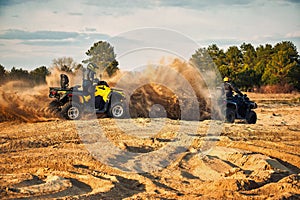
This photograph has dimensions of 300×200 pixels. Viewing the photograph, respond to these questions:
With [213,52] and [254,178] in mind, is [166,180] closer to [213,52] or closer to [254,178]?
[254,178]

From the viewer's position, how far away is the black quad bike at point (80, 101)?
15.3 m

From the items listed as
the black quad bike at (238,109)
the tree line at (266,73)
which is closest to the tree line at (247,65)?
the tree line at (266,73)

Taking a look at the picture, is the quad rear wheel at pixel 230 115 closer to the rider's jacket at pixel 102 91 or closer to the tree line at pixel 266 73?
the rider's jacket at pixel 102 91

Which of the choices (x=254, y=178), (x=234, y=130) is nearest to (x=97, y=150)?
(x=254, y=178)

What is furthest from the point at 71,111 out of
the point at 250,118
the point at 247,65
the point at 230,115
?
the point at 247,65

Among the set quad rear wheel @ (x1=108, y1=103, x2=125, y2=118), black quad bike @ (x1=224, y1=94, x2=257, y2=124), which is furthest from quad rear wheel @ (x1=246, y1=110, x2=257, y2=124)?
quad rear wheel @ (x1=108, y1=103, x2=125, y2=118)

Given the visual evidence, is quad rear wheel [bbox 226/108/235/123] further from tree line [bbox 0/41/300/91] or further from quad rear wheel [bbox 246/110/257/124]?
tree line [bbox 0/41/300/91]

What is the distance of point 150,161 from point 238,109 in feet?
26.3

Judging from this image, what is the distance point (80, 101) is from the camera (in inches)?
610

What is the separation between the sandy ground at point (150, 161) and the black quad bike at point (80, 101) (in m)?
1.15

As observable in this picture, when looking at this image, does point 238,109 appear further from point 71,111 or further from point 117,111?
point 71,111

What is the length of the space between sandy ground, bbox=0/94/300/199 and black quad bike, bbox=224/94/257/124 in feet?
7.25

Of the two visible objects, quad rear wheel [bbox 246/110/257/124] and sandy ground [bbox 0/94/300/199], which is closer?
sandy ground [bbox 0/94/300/199]

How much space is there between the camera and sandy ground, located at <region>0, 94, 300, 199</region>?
7.28 metres
